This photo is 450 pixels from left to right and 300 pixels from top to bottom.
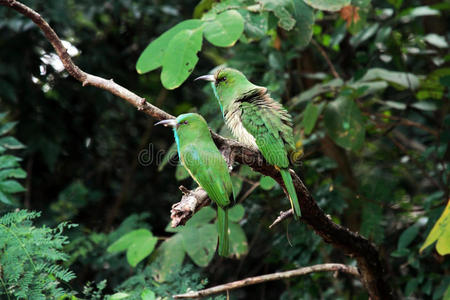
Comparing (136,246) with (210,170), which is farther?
(136,246)

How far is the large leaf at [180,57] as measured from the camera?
7.73ft

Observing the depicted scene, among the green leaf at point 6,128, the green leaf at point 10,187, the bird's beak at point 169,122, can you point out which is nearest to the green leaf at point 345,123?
the bird's beak at point 169,122

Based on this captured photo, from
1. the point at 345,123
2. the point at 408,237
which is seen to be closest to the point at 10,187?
the point at 345,123

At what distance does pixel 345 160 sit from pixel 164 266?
195 centimetres

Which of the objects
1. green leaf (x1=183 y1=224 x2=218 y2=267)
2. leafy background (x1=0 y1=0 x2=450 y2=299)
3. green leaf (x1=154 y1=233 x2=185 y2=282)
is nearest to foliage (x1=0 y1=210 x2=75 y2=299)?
leafy background (x1=0 y1=0 x2=450 y2=299)

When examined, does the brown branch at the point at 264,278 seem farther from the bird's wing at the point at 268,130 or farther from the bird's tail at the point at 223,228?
the bird's wing at the point at 268,130

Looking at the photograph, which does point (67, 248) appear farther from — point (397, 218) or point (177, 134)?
point (397, 218)

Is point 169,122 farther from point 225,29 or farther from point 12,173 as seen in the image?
point 12,173

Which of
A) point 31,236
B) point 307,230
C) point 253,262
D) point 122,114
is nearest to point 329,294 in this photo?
point 253,262

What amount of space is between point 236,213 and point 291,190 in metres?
1.13

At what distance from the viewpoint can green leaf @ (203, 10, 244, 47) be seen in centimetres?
244

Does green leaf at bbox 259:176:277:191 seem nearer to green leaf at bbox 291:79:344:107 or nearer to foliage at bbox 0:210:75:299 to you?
green leaf at bbox 291:79:344:107

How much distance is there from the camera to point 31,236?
212 centimetres

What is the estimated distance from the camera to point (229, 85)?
8.52 feet
